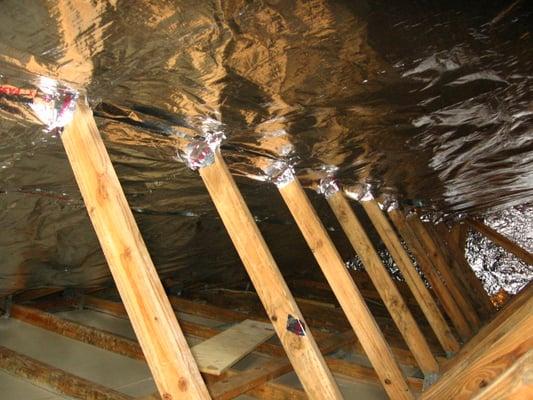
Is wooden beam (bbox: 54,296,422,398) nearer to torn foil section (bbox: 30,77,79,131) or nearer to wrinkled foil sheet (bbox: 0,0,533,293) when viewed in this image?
wrinkled foil sheet (bbox: 0,0,533,293)

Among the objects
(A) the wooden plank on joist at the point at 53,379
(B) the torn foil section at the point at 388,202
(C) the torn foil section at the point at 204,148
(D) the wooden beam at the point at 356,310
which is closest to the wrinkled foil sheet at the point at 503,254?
(B) the torn foil section at the point at 388,202

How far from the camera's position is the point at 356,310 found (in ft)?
5.83

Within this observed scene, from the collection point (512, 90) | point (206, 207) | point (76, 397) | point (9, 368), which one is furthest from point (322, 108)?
point (9, 368)

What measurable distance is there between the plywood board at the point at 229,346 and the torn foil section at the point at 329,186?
1.02 m

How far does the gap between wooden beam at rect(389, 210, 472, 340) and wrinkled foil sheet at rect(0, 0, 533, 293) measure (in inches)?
25.4

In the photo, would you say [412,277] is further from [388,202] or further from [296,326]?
[296,326]

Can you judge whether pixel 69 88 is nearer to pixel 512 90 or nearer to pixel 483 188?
pixel 512 90

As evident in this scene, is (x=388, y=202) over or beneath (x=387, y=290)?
over

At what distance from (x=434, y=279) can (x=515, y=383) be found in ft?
8.52

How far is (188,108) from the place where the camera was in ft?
4.11

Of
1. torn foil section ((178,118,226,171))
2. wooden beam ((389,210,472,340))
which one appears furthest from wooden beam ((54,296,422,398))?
torn foil section ((178,118,226,171))

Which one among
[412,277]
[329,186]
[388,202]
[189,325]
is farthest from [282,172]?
[189,325]

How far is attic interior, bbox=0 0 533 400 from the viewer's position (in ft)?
2.90

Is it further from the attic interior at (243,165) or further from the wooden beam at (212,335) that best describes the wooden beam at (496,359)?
the wooden beam at (212,335)
